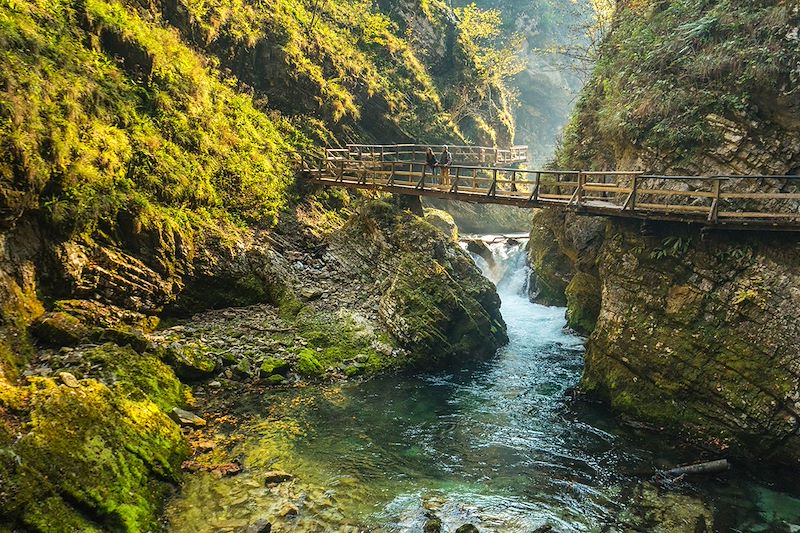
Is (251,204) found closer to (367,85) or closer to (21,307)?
(21,307)

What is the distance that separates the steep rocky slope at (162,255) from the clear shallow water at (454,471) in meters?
1.44

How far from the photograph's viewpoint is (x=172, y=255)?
15211 millimetres

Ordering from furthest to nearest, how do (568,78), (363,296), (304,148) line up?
(568,78), (304,148), (363,296)

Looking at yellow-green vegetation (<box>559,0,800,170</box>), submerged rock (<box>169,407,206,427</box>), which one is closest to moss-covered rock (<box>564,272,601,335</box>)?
yellow-green vegetation (<box>559,0,800,170</box>)

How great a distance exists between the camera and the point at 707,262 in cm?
1303

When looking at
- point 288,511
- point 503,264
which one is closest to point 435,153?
point 503,264

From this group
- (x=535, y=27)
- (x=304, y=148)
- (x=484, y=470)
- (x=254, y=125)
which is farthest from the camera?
(x=535, y=27)

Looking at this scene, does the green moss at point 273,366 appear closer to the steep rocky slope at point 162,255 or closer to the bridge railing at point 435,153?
the steep rocky slope at point 162,255

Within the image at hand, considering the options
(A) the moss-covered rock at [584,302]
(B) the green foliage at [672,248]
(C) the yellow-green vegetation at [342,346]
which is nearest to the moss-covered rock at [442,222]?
(A) the moss-covered rock at [584,302]

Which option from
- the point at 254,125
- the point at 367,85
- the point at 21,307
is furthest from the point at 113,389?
the point at 367,85

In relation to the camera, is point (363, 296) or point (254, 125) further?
point (254, 125)

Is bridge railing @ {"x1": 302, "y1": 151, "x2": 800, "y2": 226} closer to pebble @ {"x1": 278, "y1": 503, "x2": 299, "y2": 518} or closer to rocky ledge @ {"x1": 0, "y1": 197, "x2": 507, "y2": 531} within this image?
rocky ledge @ {"x1": 0, "y1": 197, "x2": 507, "y2": 531}

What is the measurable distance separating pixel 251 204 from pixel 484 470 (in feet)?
46.1

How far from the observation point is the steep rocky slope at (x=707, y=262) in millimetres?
11562
